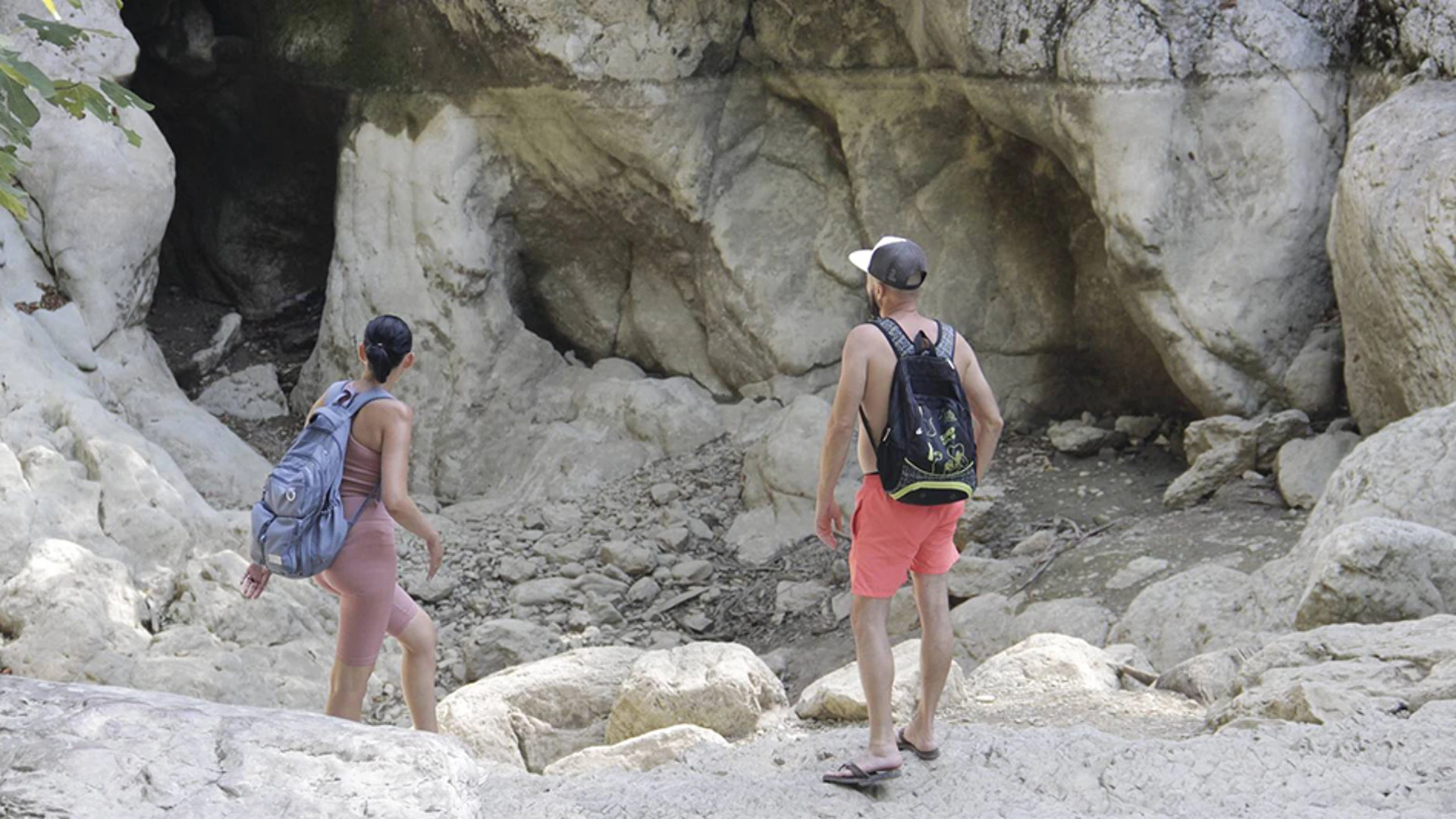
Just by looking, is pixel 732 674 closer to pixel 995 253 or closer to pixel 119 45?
pixel 995 253

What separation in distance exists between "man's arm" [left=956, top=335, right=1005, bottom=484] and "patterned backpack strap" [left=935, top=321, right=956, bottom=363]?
0.03m

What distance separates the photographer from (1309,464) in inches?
287

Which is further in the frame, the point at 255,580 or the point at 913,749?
the point at 255,580

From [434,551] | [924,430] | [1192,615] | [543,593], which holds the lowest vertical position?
[543,593]

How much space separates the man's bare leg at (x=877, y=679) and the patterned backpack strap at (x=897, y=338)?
625 millimetres

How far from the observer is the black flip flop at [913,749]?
13.1 ft

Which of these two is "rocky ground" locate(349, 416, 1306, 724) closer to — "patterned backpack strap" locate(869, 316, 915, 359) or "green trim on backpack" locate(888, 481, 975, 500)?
"green trim on backpack" locate(888, 481, 975, 500)

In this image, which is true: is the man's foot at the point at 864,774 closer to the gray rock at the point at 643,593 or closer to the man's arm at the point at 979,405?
the man's arm at the point at 979,405

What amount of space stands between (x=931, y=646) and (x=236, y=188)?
8.43m

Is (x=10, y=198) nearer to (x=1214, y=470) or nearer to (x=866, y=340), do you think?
(x=866, y=340)

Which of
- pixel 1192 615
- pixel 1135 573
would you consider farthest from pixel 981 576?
pixel 1192 615

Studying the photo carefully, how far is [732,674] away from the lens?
530 cm

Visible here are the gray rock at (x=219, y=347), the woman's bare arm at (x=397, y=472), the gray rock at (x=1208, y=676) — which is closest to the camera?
the woman's bare arm at (x=397, y=472)

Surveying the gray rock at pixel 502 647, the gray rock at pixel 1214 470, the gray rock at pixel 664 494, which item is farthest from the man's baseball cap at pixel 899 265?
the gray rock at pixel 664 494
